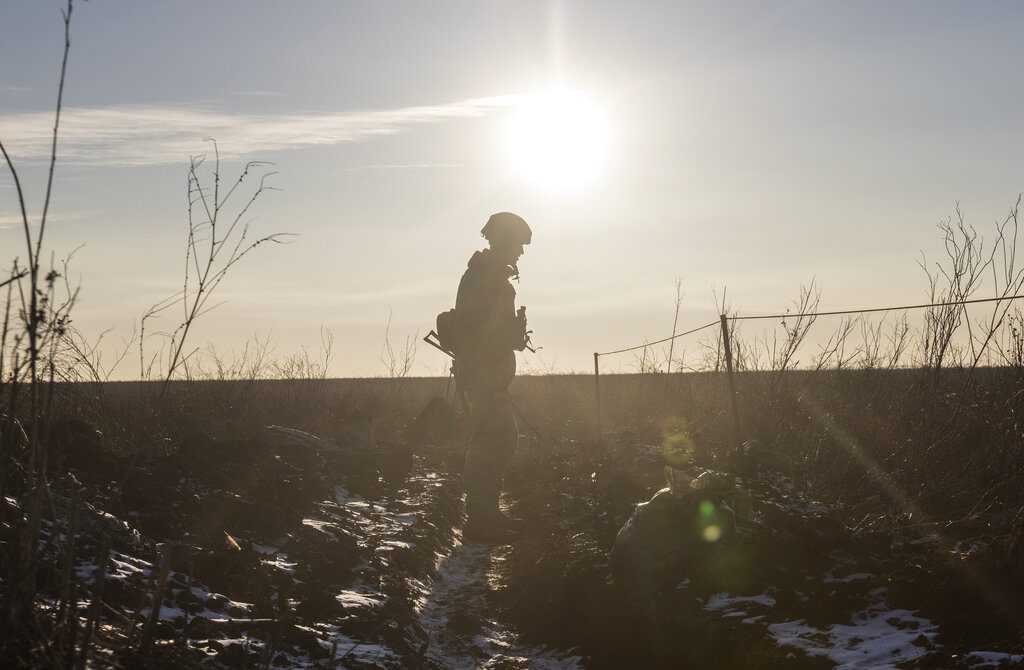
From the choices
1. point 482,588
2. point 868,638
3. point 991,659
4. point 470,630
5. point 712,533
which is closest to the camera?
point 991,659

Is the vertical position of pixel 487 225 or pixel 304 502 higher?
pixel 487 225

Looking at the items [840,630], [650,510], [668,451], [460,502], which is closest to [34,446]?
[840,630]

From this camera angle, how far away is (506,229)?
8.75m

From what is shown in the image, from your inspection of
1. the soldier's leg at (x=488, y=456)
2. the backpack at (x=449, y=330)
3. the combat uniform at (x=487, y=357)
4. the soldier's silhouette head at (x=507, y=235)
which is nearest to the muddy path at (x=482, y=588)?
the soldier's leg at (x=488, y=456)

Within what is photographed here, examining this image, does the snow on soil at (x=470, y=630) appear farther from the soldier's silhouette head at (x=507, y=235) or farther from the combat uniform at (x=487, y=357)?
the soldier's silhouette head at (x=507, y=235)

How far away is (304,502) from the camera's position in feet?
25.2

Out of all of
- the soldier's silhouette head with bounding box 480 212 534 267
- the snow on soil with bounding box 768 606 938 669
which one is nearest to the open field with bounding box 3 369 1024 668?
the snow on soil with bounding box 768 606 938 669

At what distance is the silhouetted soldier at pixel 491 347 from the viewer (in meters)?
8.54

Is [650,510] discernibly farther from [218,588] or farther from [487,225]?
[487,225]

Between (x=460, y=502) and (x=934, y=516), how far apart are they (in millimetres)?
5375

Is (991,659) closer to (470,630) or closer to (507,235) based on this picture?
(470,630)

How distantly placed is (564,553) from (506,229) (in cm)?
343

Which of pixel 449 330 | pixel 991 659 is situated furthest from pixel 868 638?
pixel 449 330

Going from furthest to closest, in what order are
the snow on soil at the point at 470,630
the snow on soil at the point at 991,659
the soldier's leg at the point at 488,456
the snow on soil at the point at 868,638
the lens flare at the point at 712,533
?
the soldier's leg at the point at 488,456, the lens flare at the point at 712,533, the snow on soil at the point at 470,630, the snow on soil at the point at 868,638, the snow on soil at the point at 991,659
